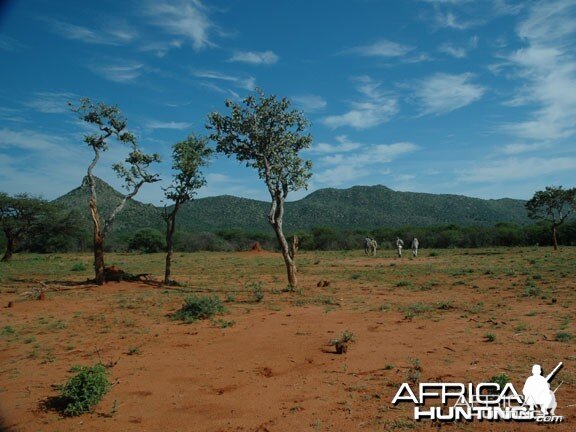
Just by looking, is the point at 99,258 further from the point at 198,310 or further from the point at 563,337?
the point at 563,337

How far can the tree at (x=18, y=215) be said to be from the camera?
39750mm

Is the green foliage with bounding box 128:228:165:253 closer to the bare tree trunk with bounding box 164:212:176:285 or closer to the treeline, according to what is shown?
the treeline

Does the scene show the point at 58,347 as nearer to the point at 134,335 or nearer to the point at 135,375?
the point at 134,335

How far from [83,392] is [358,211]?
4579 inches

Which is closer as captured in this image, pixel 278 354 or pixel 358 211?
pixel 278 354

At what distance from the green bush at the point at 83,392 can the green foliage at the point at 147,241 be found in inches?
2121

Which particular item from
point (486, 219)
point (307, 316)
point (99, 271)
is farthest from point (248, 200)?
point (307, 316)

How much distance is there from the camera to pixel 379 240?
222 ft

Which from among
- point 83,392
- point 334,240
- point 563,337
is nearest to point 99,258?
point 83,392

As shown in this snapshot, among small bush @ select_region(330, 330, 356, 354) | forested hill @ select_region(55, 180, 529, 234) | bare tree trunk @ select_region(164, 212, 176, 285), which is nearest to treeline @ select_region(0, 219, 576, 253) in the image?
bare tree trunk @ select_region(164, 212, 176, 285)

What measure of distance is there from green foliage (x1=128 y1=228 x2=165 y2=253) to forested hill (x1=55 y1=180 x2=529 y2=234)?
42696 mm

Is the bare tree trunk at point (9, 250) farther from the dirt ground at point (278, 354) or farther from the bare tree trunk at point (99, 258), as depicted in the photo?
the dirt ground at point (278, 354)

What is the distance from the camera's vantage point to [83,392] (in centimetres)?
654

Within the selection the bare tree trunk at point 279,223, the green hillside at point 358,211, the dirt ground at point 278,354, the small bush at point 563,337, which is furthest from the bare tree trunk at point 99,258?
the green hillside at point 358,211
